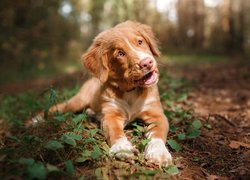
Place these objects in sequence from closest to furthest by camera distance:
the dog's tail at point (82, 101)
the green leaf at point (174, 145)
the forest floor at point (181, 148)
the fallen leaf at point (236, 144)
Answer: the forest floor at point (181, 148), the green leaf at point (174, 145), the fallen leaf at point (236, 144), the dog's tail at point (82, 101)

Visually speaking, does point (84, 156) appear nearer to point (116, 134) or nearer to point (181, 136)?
point (116, 134)

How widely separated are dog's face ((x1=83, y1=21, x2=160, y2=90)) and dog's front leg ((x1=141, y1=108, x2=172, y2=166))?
0.42 meters

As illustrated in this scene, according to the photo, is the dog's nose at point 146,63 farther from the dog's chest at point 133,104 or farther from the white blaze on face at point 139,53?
the dog's chest at point 133,104

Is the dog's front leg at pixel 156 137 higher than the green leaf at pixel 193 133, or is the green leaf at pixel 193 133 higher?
the dog's front leg at pixel 156 137

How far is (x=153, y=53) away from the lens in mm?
4617

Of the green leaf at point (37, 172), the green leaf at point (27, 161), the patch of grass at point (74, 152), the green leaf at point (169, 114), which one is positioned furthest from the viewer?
the green leaf at point (169, 114)

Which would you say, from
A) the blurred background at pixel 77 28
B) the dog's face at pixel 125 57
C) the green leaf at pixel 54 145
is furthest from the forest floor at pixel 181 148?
the blurred background at pixel 77 28

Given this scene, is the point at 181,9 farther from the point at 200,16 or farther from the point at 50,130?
the point at 50,130

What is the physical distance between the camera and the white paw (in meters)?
3.35

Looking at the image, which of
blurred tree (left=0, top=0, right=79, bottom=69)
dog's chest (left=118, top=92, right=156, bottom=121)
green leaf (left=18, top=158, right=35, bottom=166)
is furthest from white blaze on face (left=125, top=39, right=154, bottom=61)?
blurred tree (left=0, top=0, right=79, bottom=69)

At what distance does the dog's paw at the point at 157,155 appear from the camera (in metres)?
3.38

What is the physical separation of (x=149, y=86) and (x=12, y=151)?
170cm

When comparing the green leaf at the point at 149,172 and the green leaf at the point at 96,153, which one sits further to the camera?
the green leaf at the point at 96,153

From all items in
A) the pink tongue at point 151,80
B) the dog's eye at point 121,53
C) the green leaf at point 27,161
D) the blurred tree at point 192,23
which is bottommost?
the blurred tree at point 192,23
